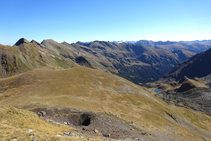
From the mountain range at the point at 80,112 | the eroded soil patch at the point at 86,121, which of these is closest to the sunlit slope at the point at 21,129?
the mountain range at the point at 80,112

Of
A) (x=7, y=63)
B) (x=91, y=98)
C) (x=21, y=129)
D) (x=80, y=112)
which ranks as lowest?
(x=91, y=98)

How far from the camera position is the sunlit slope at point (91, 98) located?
50656mm

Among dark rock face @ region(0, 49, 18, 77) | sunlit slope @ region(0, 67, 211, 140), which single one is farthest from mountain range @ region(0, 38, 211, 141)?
dark rock face @ region(0, 49, 18, 77)

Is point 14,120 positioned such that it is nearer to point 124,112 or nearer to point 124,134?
point 124,134

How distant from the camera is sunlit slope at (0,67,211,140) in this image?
50.7 metres

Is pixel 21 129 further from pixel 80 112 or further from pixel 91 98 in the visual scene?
pixel 91 98

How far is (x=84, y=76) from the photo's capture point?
289 feet

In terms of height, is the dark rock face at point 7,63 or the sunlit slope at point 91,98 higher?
the dark rock face at point 7,63

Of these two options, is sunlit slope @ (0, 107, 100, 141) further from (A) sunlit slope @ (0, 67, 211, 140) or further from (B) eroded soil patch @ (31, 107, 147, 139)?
(A) sunlit slope @ (0, 67, 211, 140)

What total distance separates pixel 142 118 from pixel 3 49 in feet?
628

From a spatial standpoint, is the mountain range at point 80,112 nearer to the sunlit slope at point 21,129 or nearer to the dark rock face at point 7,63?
the sunlit slope at point 21,129

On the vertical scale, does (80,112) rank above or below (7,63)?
below

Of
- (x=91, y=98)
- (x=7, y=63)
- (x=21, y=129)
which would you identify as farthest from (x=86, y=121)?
(x=7, y=63)

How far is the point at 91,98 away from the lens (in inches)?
2461
